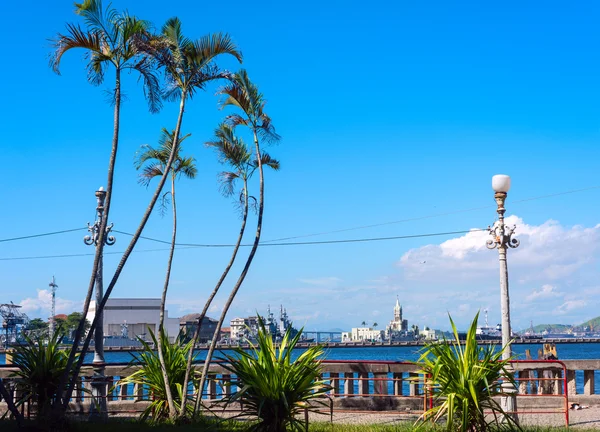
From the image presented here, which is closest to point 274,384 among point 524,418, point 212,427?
point 212,427

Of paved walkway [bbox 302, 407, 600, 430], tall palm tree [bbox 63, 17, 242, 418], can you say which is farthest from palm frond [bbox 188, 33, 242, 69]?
paved walkway [bbox 302, 407, 600, 430]

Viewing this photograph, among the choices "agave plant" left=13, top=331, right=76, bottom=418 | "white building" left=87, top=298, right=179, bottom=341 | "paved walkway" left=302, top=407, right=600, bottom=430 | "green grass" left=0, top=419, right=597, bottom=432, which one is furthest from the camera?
"white building" left=87, top=298, right=179, bottom=341

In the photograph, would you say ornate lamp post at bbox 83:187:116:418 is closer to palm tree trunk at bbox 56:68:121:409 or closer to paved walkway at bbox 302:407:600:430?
palm tree trunk at bbox 56:68:121:409

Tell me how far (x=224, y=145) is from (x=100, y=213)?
5317mm

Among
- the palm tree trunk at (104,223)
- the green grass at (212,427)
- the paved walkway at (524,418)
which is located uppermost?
the palm tree trunk at (104,223)

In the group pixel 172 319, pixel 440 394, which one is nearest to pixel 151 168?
pixel 440 394

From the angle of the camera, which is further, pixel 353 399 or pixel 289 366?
pixel 353 399

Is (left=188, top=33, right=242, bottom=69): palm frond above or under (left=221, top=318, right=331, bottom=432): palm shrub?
above

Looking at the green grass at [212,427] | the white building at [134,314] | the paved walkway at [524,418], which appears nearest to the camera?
the green grass at [212,427]

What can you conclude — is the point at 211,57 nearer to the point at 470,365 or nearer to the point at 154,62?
the point at 154,62

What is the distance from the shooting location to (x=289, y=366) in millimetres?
10945

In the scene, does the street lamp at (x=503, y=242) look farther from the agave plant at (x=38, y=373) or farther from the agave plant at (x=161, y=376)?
the agave plant at (x=38, y=373)

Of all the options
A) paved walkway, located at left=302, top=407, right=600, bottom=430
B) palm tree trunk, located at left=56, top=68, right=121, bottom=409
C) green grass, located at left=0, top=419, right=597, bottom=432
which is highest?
palm tree trunk, located at left=56, top=68, right=121, bottom=409

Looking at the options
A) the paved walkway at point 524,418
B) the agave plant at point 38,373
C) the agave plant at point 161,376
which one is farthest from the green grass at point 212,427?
the paved walkway at point 524,418
